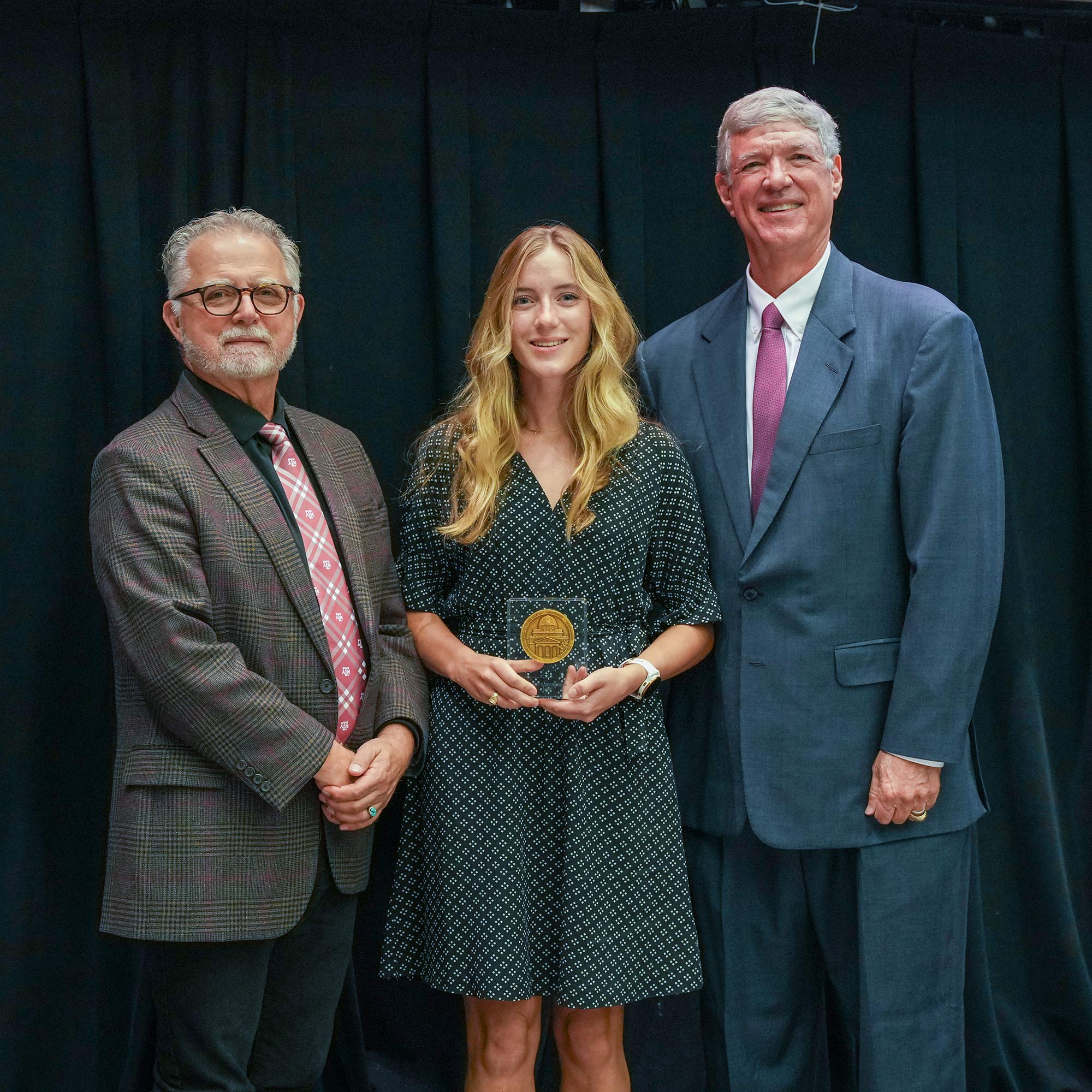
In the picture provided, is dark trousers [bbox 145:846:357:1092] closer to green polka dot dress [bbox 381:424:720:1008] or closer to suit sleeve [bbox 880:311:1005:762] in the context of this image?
green polka dot dress [bbox 381:424:720:1008]

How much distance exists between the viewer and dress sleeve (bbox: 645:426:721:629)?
6.97 feet

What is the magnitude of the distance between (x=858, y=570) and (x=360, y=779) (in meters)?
0.95

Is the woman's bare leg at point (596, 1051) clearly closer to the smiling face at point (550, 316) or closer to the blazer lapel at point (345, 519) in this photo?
the blazer lapel at point (345, 519)

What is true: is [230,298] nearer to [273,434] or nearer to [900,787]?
[273,434]

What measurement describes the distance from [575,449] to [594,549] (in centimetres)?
22

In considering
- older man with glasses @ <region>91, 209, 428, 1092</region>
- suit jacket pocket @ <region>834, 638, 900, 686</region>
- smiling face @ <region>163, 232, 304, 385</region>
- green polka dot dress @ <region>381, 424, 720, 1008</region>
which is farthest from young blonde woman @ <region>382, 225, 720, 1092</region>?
smiling face @ <region>163, 232, 304, 385</region>

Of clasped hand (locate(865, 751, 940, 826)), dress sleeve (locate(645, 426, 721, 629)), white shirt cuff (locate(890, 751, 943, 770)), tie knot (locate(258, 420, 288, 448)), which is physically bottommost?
clasped hand (locate(865, 751, 940, 826))

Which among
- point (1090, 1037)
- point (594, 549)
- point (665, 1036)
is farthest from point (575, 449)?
point (1090, 1037)

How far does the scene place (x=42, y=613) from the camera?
7.91 ft

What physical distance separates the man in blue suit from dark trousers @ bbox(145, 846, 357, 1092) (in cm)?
72

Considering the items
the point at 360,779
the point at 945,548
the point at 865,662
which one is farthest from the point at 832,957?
the point at 360,779

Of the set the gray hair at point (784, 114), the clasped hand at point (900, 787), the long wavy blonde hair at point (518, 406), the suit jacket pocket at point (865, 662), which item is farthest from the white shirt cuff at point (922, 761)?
the gray hair at point (784, 114)

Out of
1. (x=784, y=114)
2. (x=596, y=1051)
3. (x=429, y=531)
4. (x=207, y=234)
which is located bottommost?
(x=596, y=1051)

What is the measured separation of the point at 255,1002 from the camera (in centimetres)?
195
